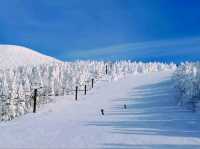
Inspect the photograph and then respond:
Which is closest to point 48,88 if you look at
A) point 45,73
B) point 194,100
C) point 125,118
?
point 45,73

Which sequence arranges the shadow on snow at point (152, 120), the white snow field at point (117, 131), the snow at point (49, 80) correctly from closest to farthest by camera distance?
the white snow field at point (117, 131) → the shadow on snow at point (152, 120) → the snow at point (49, 80)

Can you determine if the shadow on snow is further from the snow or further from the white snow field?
the snow

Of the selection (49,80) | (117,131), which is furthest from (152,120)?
(49,80)

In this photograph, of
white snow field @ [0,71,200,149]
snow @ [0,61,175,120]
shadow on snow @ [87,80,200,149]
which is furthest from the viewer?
snow @ [0,61,175,120]

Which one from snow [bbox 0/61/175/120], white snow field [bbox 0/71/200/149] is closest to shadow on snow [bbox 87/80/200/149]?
white snow field [bbox 0/71/200/149]

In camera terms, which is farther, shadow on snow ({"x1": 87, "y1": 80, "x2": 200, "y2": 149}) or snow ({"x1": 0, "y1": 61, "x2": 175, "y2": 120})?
snow ({"x1": 0, "y1": 61, "x2": 175, "y2": 120})

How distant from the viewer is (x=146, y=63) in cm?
12569

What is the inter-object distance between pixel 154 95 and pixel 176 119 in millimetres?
19394

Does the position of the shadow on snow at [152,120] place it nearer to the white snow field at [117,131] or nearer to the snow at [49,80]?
the white snow field at [117,131]

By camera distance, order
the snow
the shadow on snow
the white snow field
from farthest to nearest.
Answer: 1. the snow
2. the shadow on snow
3. the white snow field

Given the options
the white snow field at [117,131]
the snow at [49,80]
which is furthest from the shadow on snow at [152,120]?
the snow at [49,80]

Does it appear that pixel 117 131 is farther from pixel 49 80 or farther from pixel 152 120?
pixel 49 80

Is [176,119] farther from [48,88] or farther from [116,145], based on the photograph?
[48,88]

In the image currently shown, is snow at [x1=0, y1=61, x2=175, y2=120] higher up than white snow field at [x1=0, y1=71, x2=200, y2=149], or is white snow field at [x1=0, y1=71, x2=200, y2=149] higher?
snow at [x1=0, y1=61, x2=175, y2=120]
